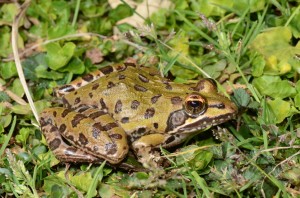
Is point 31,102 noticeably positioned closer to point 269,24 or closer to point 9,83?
point 9,83

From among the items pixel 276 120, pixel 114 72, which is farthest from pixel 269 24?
pixel 114 72

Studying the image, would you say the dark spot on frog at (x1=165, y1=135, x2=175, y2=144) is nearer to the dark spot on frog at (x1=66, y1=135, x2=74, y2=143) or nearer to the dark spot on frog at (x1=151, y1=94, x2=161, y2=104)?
the dark spot on frog at (x1=151, y1=94, x2=161, y2=104)

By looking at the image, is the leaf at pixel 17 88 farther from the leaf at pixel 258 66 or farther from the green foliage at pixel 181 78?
the leaf at pixel 258 66

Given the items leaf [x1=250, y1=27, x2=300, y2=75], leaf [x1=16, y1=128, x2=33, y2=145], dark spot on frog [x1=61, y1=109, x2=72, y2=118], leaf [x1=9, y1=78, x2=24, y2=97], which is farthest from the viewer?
leaf [x1=9, y1=78, x2=24, y2=97]

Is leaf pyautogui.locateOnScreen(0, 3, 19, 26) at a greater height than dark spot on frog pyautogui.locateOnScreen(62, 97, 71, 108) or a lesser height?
greater

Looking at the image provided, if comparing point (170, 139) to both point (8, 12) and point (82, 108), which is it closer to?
point (82, 108)

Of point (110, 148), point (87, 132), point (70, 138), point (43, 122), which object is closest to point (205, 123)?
point (110, 148)

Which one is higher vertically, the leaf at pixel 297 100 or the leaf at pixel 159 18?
the leaf at pixel 159 18

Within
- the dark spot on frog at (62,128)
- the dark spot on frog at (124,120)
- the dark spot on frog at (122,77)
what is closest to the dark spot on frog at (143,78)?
the dark spot on frog at (122,77)

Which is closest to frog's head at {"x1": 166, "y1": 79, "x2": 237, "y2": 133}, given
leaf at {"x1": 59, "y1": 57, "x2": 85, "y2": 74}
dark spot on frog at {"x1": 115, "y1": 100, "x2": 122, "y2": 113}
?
dark spot on frog at {"x1": 115, "y1": 100, "x2": 122, "y2": 113}
